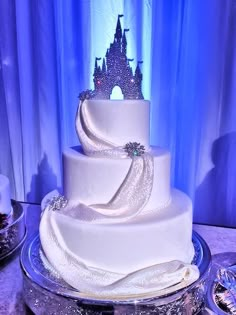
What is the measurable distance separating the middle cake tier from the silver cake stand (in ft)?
0.64

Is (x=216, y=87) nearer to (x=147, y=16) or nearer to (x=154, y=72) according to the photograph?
(x=154, y=72)

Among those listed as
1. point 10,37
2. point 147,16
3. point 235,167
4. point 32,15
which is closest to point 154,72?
point 147,16

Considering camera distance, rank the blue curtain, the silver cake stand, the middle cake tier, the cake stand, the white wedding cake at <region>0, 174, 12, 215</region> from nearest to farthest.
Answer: the silver cake stand → the middle cake tier → the cake stand → the white wedding cake at <region>0, 174, 12, 215</region> → the blue curtain

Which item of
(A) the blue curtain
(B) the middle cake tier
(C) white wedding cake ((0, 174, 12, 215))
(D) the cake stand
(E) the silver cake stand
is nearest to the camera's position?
(E) the silver cake stand

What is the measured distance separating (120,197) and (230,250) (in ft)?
1.93

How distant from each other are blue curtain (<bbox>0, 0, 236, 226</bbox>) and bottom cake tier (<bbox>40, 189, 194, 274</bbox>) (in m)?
0.67

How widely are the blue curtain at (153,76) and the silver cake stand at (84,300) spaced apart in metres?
0.67

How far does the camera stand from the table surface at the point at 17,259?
809 mm

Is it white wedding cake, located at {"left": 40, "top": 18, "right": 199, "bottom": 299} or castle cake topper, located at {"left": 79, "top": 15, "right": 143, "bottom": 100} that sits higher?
castle cake topper, located at {"left": 79, "top": 15, "right": 143, "bottom": 100}

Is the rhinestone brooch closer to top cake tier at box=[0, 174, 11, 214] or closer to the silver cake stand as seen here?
the silver cake stand

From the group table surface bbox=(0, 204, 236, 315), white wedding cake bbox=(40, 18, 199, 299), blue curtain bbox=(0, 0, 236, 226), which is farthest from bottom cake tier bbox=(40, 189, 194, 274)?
blue curtain bbox=(0, 0, 236, 226)

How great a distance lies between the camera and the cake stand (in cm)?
99

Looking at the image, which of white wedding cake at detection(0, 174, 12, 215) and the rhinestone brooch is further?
white wedding cake at detection(0, 174, 12, 215)

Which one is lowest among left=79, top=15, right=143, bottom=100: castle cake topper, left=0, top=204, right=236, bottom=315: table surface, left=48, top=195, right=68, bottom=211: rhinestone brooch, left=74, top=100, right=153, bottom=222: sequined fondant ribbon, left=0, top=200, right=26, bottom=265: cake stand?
left=0, top=204, right=236, bottom=315: table surface
